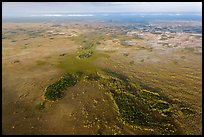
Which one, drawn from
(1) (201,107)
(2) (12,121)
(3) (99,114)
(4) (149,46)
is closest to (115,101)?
(3) (99,114)

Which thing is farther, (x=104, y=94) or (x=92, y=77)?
(x=92, y=77)

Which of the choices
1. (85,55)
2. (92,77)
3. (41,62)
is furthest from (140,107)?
(41,62)

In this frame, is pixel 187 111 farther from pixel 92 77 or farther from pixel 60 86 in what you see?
pixel 60 86

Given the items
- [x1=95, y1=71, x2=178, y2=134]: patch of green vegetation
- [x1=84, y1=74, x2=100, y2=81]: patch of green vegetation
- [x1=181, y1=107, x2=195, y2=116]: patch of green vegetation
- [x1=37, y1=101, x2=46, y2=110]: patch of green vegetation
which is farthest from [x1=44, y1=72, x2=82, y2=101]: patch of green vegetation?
[x1=181, y1=107, x2=195, y2=116]: patch of green vegetation

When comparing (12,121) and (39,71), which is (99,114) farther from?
(39,71)

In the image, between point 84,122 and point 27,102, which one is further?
point 27,102

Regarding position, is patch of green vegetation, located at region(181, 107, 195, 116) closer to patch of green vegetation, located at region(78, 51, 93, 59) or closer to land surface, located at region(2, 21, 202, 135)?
land surface, located at region(2, 21, 202, 135)
